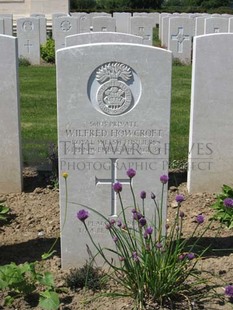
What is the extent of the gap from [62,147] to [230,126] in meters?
2.25

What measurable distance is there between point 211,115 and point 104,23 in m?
11.2

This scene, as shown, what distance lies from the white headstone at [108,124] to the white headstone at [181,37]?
11612 mm

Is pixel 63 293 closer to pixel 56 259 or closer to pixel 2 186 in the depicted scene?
pixel 56 259

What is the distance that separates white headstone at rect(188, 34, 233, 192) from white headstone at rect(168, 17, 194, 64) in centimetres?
982

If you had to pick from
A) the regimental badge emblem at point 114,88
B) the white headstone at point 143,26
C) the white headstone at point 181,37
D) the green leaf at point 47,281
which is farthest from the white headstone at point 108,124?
the white headstone at point 143,26

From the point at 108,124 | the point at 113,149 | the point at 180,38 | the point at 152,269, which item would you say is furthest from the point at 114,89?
the point at 180,38

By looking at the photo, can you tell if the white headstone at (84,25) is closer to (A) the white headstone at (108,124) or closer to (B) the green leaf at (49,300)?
(A) the white headstone at (108,124)

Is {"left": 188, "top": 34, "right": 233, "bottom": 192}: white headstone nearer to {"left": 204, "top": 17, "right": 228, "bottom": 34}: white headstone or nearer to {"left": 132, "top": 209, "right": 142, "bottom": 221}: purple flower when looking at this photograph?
{"left": 132, "top": 209, "right": 142, "bottom": 221}: purple flower

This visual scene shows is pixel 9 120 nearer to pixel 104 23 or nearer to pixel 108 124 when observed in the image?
pixel 108 124

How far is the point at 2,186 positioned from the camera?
559cm

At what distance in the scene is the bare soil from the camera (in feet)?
11.6

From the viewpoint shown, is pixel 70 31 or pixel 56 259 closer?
pixel 56 259

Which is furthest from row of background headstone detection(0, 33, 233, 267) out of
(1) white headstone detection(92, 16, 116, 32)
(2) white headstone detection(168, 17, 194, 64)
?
(1) white headstone detection(92, 16, 116, 32)

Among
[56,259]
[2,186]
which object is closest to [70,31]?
[2,186]
